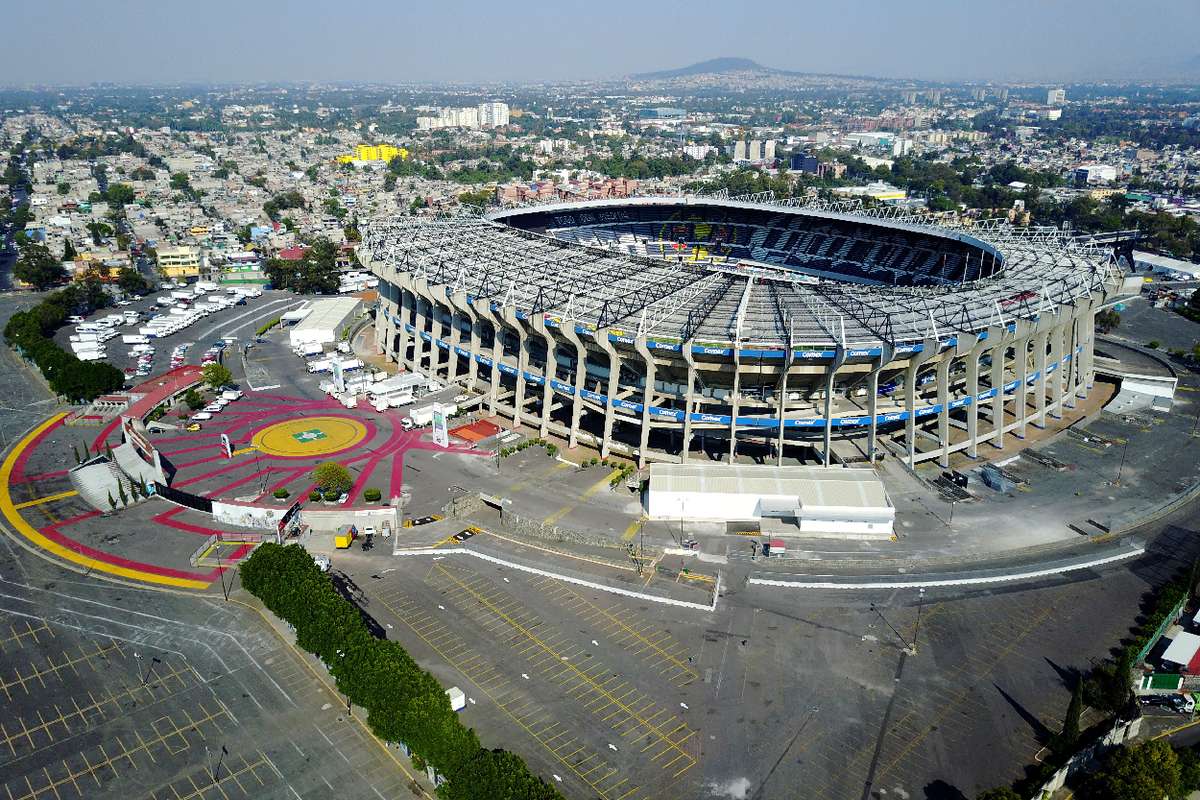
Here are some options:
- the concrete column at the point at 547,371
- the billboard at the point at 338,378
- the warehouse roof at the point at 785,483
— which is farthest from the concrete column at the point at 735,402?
the billboard at the point at 338,378

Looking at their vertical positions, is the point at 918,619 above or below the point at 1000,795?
below

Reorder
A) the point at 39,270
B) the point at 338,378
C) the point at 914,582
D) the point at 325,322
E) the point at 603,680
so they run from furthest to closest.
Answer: the point at 39,270, the point at 325,322, the point at 338,378, the point at 914,582, the point at 603,680

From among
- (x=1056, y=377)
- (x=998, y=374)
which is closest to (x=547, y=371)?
(x=998, y=374)

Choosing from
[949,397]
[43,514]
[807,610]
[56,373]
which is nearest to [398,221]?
[56,373]

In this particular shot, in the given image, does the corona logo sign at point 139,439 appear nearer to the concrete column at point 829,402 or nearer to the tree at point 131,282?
the concrete column at point 829,402

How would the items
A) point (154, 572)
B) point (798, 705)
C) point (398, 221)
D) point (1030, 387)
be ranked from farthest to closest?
point (398, 221) → point (1030, 387) → point (154, 572) → point (798, 705)

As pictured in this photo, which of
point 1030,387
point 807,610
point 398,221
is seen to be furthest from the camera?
point 398,221

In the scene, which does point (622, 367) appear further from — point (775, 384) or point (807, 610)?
point (807, 610)

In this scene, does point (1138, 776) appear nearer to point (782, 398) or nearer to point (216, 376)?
point (782, 398)
